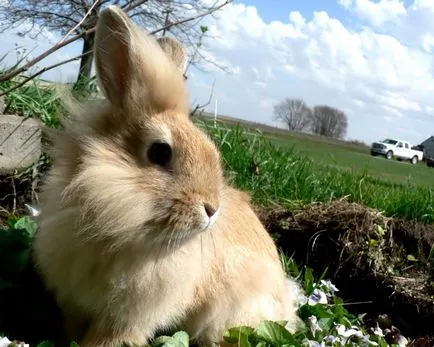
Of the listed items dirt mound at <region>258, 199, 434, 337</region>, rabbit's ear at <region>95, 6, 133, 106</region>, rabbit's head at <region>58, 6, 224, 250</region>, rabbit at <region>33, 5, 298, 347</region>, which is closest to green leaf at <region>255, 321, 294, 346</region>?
rabbit at <region>33, 5, 298, 347</region>

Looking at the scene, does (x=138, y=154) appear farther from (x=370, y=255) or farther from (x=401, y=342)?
(x=370, y=255)

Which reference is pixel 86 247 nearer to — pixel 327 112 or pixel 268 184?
pixel 268 184

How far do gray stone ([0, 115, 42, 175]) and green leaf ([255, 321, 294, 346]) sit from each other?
2.36 m

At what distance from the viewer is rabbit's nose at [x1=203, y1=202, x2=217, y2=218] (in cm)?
252

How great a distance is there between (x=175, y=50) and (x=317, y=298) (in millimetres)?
1866

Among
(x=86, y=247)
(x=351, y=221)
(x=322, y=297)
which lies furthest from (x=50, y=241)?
(x=351, y=221)

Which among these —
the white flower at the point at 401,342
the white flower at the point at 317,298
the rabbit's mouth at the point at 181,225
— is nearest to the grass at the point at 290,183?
the white flower at the point at 317,298

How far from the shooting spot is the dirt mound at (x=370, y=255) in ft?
15.1

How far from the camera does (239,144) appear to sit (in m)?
6.82

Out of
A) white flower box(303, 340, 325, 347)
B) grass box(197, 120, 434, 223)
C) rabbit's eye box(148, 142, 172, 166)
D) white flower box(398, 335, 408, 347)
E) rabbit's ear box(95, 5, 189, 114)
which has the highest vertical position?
rabbit's ear box(95, 5, 189, 114)

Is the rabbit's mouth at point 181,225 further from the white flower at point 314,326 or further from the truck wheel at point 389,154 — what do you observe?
the truck wheel at point 389,154

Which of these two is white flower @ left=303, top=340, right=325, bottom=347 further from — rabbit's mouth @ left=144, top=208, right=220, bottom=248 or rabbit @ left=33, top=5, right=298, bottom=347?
rabbit's mouth @ left=144, top=208, right=220, bottom=248

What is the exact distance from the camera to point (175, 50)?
3289mm

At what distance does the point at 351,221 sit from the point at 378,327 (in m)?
1.03
